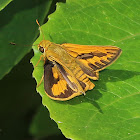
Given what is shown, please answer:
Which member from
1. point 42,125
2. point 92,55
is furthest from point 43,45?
point 42,125

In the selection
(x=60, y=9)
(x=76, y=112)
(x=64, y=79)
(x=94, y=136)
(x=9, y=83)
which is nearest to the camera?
(x=94, y=136)

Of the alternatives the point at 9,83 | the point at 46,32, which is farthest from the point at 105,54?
the point at 9,83

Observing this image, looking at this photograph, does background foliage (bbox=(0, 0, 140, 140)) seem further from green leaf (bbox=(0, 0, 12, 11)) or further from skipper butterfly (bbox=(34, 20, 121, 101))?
green leaf (bbox=(0, 0, 12, 11))

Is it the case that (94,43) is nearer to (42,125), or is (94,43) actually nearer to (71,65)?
(71,65)

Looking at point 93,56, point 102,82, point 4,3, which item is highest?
point 4,3

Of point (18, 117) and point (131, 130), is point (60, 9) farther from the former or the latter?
point (18, 117)

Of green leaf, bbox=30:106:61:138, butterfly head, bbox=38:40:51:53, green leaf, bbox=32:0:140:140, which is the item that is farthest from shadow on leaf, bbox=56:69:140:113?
green leaf, bbox=30:106:61:138

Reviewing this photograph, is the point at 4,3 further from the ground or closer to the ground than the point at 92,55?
further from the ground
